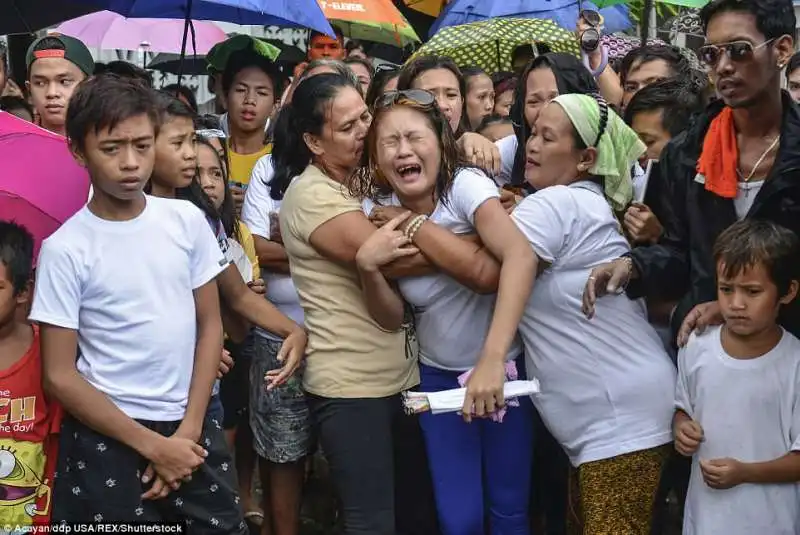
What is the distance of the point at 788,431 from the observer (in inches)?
113

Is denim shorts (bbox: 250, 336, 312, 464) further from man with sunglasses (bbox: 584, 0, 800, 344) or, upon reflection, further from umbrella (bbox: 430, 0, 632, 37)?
umbrella (bbox: 430, 0, 632, 37)

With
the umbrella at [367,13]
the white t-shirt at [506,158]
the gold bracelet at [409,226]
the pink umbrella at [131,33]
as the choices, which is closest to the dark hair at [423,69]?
the white t-shirt at [506,158]

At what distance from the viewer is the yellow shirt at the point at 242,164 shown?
16.1ft

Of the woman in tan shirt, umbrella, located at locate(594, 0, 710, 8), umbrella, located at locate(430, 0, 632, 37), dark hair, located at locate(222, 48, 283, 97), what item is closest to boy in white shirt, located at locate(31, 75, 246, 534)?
the woman in tan shirt

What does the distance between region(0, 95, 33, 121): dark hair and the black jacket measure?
3679 mm

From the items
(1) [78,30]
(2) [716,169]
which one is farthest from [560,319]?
(1) [78,30]

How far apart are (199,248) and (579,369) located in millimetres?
1298

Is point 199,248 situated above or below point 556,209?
below

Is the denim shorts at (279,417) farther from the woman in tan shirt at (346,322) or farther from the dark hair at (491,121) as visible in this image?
the dark hair at (491,121)

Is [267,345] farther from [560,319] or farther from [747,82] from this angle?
[747,82]

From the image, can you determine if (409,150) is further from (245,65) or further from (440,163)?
(245,65)

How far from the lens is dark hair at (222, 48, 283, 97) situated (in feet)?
16.6

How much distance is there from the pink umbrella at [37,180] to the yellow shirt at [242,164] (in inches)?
70.0

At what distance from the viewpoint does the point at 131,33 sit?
7590 millimetres
